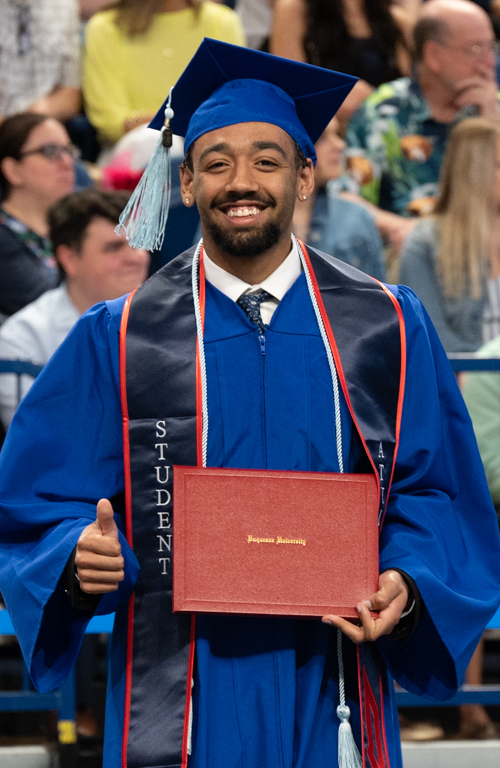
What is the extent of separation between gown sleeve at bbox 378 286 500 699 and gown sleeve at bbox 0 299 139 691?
0.56 metres

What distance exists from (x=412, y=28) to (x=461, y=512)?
13.9ft

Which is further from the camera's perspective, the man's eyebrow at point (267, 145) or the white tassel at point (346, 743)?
the man's eyebrow at point (267, 145)

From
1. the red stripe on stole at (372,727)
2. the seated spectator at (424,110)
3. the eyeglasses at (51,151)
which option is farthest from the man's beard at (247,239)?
the seated spectator at (424,110)

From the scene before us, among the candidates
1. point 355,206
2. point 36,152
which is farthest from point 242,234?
point 36,152

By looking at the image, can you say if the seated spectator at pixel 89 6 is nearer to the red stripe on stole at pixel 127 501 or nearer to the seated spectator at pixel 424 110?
the seated spectator at pixel 424 110

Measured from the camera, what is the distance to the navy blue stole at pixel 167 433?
2.06 meters

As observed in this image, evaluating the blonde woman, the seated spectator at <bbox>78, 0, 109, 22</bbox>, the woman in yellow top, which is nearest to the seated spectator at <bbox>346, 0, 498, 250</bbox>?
the blonde woman

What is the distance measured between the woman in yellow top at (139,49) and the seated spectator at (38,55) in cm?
12

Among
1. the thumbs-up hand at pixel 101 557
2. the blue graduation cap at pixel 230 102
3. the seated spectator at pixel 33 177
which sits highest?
the seated spectator at pixel 33 177

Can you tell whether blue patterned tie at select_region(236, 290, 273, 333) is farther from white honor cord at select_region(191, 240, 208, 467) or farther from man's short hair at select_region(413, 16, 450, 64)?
man's short hair at select_region(413, 16, 450, 64)

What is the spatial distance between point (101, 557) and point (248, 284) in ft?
2.28

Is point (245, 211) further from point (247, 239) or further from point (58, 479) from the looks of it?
point (58, 479)

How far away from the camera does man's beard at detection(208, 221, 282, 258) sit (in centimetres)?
222

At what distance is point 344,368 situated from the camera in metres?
2.20
